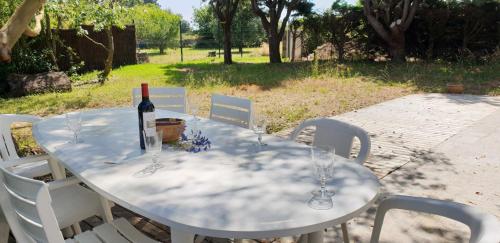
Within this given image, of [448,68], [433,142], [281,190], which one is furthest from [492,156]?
[448,68]

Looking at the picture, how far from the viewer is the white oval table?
4.34 ft

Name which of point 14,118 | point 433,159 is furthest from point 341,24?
point 14,118

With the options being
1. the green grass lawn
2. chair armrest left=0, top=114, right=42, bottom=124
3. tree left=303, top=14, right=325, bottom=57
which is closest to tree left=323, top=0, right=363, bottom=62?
tree left=303, top=14, right=325, bottom=57

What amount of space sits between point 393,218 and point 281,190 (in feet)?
5.34

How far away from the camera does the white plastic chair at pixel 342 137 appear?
222cm

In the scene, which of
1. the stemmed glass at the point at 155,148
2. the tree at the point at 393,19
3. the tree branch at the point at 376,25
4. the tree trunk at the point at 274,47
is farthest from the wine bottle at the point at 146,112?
the tree trunk at the point at 274,47

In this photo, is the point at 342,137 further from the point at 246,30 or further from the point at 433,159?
the point at 246,30

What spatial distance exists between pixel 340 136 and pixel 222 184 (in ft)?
3.26

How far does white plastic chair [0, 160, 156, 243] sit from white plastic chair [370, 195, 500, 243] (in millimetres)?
1129

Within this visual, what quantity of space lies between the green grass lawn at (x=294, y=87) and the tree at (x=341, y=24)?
2.27 m

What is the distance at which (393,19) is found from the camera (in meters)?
12.9

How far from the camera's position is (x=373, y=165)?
4.00m

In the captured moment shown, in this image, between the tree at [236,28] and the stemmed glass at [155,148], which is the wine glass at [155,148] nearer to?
the stemmed glass at [155,148]

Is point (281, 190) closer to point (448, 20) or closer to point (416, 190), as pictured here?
point (416, 190)
